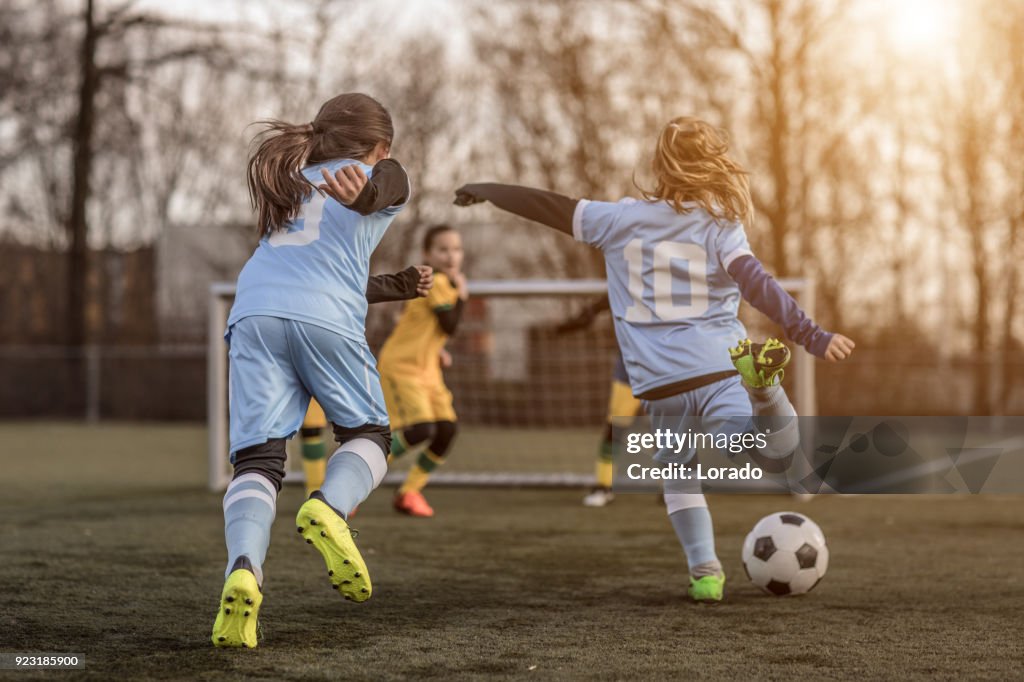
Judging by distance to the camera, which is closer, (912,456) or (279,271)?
(279,271)

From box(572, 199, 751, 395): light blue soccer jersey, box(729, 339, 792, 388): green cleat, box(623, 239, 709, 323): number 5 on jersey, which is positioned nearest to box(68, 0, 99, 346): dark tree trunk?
box(572, 199, 751, 395): light blue soccer jersey

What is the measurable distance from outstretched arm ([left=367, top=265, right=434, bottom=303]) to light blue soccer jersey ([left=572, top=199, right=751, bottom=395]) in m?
0.65

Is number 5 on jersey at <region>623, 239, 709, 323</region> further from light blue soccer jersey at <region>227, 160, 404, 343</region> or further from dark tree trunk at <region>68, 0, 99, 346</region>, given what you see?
dark tree trunk at <region>68, 0, 99, 346</region>

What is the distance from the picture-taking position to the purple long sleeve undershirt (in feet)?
12.1

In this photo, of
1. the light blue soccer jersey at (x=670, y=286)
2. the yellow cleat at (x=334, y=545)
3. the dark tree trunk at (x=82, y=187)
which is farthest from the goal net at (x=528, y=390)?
the dark tree trunk at (x=82, y=187)

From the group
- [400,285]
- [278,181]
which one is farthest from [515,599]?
[278,181]

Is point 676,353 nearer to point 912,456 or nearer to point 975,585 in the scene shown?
point 975,585

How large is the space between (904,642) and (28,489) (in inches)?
241

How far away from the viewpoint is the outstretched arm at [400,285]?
3.68 m

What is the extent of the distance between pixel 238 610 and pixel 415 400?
12.1 ft

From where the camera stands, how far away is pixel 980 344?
65.1 feet

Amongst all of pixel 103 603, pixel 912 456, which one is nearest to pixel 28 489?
pixel 103 603

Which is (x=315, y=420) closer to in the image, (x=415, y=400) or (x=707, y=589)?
(x=415, y=400)

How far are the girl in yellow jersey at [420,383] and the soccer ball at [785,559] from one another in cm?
272
